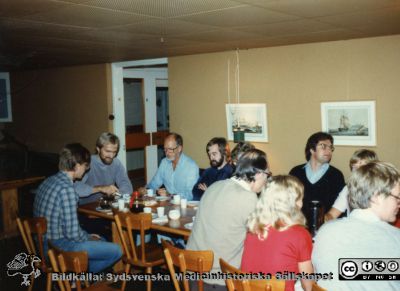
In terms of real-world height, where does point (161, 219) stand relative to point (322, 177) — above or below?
below

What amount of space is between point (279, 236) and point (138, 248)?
2.17 metres

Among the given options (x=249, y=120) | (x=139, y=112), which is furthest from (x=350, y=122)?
(x=139, y=112)

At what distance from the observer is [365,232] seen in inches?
71.7

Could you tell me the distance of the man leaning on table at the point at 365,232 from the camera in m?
1.79

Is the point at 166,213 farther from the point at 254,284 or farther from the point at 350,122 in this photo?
the point at 350,122

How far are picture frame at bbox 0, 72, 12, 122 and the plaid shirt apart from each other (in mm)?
6667

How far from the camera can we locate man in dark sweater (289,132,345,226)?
415 centimetres

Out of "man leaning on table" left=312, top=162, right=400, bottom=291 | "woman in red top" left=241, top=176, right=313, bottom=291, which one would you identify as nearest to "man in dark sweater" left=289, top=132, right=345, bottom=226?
"woman in red top" left=241, top=176, right=313, bottom=291

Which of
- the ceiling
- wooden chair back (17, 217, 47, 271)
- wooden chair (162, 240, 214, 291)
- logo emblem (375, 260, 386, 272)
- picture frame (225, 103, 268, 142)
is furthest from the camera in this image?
picture frame (225, 103, 268, 142)

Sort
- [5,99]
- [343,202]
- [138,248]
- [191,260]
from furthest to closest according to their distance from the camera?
1. [5,99]
2. [138,248]
3. [343,202]
4. [191,260]

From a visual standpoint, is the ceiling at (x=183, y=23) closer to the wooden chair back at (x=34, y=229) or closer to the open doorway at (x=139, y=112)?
the wooden chair back at (x=34, y=229)

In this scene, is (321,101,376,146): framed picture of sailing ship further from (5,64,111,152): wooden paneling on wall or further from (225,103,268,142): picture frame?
(5,64,111,152): wooden paneling on wall

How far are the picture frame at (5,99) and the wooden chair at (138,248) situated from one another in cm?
679

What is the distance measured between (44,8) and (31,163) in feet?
21.4
